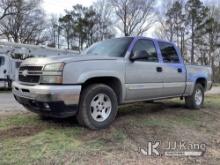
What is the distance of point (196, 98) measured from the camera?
9.23 meters

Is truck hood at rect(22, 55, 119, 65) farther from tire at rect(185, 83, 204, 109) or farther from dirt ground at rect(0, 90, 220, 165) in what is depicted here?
tire at rect(185, 83, 204, 109)

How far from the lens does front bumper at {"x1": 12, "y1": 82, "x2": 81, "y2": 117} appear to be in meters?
5.37

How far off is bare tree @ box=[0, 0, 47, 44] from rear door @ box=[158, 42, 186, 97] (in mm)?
40654

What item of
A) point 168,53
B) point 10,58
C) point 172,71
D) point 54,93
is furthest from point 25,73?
point 10,58

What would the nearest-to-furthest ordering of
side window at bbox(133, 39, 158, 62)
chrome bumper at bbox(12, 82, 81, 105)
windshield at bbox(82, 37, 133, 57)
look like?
chrome bumper at bbox(12, 82, 81, 105), windshield at bbox(82, 37, 133, 57), side window at bbox(133, 39, 158, 62)

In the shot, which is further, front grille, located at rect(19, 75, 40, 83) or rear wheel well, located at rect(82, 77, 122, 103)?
rear wheel well, located at rect(82, 77, 122, 103)

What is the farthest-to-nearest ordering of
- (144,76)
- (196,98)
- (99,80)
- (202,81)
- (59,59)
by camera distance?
1. (202,81)
2. (196,98)
3. (144,76)
4. (99,80)
5. (59,59)

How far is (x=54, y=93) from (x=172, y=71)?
3.54 metres

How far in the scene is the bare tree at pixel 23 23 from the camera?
46522mm

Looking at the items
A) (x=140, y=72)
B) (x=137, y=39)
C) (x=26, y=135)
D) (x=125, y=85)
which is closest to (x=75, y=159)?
(x=26, y=135)

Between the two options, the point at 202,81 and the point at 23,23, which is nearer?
the point at 202,81

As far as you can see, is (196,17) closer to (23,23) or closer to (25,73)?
(23,23)

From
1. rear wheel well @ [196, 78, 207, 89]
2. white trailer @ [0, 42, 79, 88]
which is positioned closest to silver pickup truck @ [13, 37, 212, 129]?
rear wheel well @ [196, 78, 207, 89]

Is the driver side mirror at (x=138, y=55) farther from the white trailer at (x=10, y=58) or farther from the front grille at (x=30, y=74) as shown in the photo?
the white trailer at (x=10, y=58)
